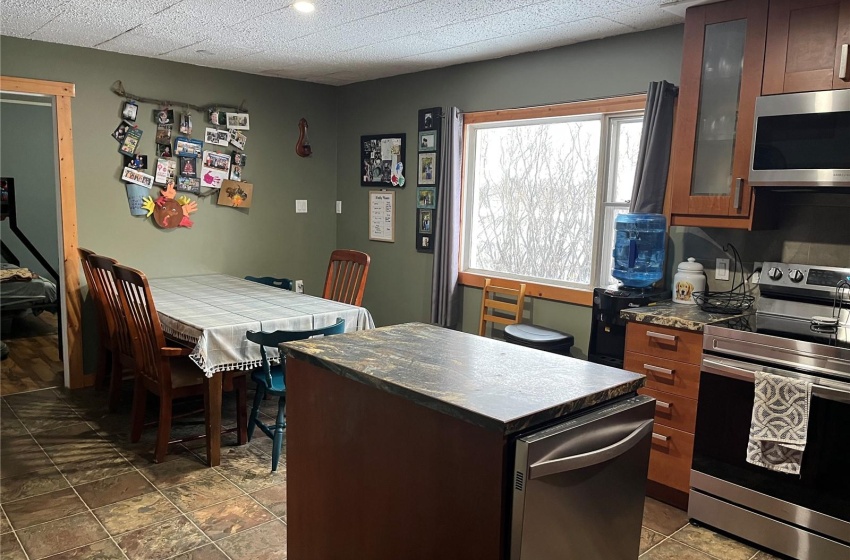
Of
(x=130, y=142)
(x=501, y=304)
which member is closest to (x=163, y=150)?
(x=130, y=142)

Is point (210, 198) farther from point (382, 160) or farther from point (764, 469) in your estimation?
point (764, 469)

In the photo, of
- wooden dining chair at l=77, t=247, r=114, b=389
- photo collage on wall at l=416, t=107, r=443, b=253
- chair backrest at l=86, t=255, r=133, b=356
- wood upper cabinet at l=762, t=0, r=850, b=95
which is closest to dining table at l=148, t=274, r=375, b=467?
chair backrest at l=86, t=255, r=133, b=356

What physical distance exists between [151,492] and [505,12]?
284cm

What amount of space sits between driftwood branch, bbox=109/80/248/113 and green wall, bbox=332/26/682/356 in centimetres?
95

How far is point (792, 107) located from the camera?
8.29ft

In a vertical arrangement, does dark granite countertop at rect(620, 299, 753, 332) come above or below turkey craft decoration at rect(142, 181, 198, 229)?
below

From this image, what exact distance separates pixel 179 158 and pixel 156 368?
2017 mm

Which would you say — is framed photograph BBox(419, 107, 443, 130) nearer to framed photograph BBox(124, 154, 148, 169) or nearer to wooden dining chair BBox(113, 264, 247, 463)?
framed photograph BBox(124, 154, 148, 169)

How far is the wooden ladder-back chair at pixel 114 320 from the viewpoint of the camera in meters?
3.48

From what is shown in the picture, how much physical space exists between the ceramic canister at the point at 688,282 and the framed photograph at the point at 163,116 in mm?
3581

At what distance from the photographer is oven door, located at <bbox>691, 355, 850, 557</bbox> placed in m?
2.25

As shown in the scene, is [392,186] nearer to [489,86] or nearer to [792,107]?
[489,86]

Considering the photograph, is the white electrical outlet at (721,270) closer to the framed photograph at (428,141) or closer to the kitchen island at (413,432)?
the kitchen island at (413,432)

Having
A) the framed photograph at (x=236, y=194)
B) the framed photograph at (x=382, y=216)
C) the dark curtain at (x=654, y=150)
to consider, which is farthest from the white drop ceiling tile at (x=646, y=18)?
the framed photograph at (x=236, y=194)
